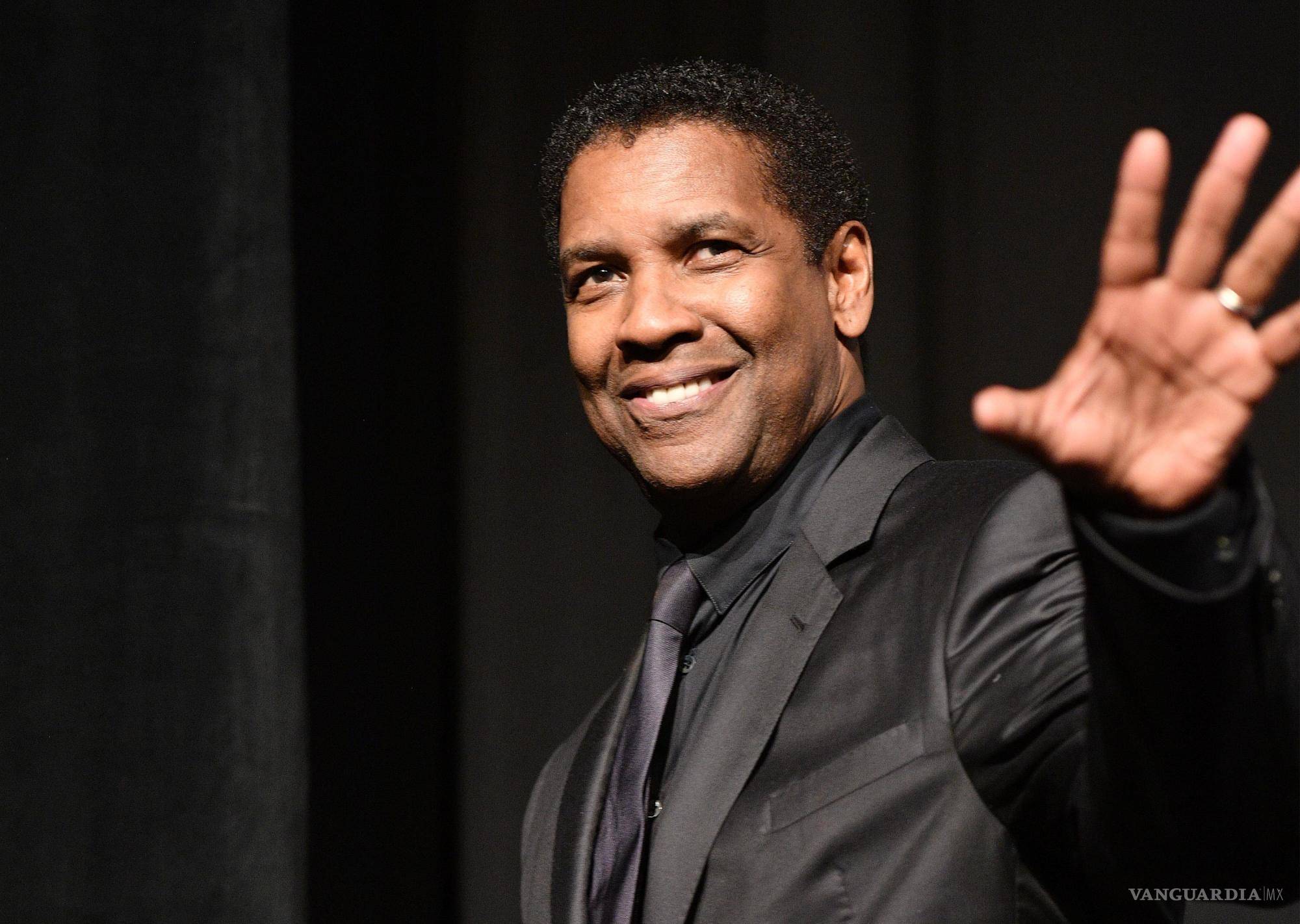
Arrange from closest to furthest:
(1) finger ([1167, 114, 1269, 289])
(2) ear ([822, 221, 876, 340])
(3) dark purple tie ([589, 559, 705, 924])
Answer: (1) finger ([1167, 114, 1269, 289]), (3) dark purple tie ([589, 559, 705, 924]), (2) ear ([822, 221, 876, 340])

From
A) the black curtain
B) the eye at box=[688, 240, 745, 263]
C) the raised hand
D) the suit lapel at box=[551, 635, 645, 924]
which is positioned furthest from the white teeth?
the black curtain

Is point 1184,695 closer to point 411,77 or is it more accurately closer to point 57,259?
point 57,259

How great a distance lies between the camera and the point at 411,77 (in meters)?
2.15

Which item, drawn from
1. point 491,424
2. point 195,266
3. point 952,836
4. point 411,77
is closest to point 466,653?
point 491,424

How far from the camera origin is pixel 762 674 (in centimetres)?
118

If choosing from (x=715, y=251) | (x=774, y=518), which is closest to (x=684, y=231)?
(x=715, y=251)

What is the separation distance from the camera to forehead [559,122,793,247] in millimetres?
1340

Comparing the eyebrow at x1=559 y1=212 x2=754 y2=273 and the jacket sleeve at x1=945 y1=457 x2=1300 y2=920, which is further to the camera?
the eyebrow at x1=559 y1=212 x2=754 y2=273

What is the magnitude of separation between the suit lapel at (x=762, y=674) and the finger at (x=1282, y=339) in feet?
1.63

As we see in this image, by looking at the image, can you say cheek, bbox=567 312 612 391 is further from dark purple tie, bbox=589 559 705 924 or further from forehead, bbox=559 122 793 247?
dark purple tie, bbox=589 559 705 924

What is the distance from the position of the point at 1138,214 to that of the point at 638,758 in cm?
67

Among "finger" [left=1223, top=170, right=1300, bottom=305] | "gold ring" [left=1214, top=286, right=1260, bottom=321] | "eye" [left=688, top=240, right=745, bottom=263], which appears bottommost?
"gold ring" [left=1214, top=286, right=1260, bottom=321]

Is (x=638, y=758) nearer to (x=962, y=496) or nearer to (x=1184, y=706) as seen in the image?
(x=962, y=496)

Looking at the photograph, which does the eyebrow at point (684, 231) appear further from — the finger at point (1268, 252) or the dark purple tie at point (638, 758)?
the finger at point (1268, 252)
